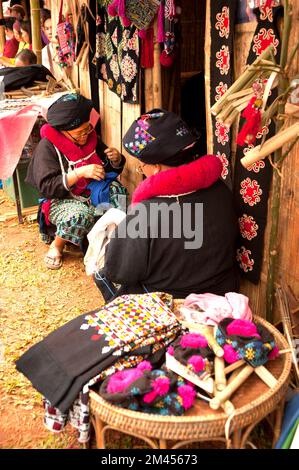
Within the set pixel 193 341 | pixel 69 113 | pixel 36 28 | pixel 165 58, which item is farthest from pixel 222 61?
pixel 36 28

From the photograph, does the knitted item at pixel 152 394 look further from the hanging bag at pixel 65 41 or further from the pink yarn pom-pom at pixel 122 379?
the hanging bag at pixel 65 41

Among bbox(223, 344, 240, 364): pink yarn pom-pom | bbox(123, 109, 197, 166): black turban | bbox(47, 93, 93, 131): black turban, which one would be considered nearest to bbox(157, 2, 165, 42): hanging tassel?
bbox(47, 93, 93, 131): black turban

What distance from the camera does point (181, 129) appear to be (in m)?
2.49

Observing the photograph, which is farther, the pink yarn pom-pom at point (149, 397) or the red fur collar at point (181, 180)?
the red fur collar at point (181, 180)

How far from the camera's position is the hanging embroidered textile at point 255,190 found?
2322 millimetres

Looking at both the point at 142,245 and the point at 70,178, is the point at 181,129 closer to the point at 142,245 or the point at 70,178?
the point at 142,245

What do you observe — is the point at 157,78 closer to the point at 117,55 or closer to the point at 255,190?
the point at 117,55

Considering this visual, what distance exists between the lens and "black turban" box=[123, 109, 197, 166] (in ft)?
8.00

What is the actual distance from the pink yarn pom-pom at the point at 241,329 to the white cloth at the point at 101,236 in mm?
1133

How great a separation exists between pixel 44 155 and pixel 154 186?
1729 mm

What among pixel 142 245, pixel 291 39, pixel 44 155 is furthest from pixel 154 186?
pixel 44 155

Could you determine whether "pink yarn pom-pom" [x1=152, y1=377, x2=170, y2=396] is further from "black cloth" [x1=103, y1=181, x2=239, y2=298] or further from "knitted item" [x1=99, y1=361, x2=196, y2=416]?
"black cloth" [x1=103, y1=181, x2=239, y2=298]

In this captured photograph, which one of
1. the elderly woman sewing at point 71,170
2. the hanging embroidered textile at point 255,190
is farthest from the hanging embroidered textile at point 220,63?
the elderly woman sewing at point 71,170

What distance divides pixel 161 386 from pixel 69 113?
246 centimetres
